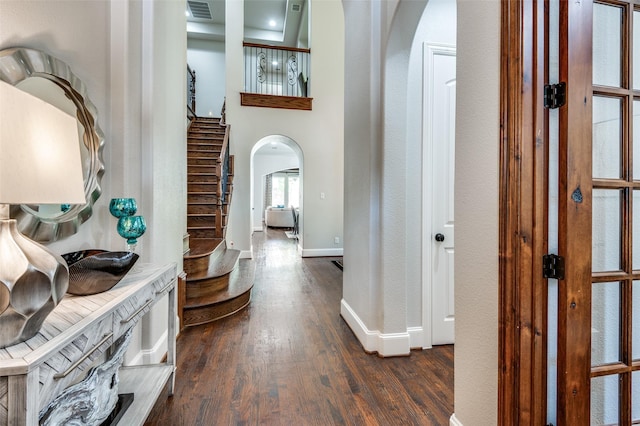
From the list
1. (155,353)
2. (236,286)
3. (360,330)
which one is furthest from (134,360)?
(360,330)

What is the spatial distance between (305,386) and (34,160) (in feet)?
5.78

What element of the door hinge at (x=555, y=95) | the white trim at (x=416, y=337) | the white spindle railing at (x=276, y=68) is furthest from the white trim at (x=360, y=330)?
the white spindle railing at (x=276, y=68)

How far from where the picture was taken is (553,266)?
1.04 metres

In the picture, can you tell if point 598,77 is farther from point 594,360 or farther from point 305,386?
point 305,386

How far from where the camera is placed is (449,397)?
174 centimetres

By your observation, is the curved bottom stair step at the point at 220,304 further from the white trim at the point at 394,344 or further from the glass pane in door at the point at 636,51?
the glass pane in door at the point at 636,51

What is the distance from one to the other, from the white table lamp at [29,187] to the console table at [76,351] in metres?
0.09

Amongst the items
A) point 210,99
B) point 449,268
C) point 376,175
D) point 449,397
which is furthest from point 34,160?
point 210,99

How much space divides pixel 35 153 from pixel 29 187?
9cm

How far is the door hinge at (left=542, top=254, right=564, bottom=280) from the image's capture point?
103cm

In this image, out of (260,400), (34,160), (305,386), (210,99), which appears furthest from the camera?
(210,99)

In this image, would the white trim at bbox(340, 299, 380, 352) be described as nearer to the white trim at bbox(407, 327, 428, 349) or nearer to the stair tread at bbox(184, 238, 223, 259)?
the white trim at bbox(407, 327, 428, 349)

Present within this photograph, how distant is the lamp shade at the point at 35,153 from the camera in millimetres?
677

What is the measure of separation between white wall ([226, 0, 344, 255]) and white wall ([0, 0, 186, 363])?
10.5 ft
